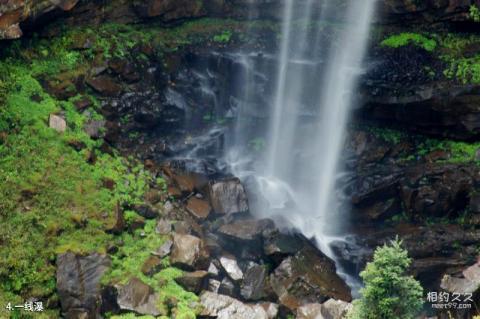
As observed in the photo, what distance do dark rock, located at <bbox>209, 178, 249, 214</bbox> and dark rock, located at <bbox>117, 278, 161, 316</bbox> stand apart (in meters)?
5.51

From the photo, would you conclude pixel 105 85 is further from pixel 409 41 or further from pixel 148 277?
pixel 409 41

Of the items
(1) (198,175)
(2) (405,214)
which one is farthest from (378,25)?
(1) (198,175)

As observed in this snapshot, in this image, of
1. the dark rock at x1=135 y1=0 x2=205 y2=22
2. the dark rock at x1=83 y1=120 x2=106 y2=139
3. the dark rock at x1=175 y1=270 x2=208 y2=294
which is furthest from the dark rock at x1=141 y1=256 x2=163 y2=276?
the dark rock at x1=135 y1=0 x2=205 y2=22

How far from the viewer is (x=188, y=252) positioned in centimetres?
1717

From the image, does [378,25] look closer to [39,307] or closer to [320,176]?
[320,176]

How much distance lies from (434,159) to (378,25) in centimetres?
893

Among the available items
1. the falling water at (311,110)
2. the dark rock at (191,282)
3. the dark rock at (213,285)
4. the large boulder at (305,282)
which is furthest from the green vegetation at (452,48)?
the dark rock at (191,282)

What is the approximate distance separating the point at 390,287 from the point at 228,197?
9452 millimetres

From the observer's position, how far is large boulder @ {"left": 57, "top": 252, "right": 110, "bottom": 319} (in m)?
14.8

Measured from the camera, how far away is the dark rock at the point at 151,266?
54.2ft

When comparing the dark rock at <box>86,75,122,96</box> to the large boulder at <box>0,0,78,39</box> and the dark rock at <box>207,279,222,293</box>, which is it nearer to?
the large boulder at <box>0,0,78,39</box>

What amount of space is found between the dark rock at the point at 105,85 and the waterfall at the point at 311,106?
26.6 feet

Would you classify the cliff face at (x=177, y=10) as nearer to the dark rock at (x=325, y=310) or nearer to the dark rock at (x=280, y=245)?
the dark rock at (x=280, y=245)

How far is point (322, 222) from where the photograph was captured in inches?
899
